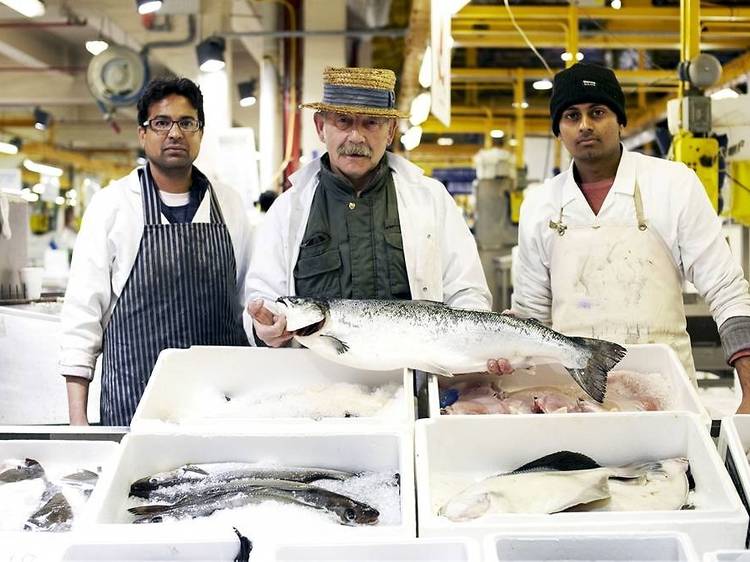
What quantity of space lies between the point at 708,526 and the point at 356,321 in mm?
1000

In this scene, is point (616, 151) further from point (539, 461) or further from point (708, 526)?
point (708, 526)

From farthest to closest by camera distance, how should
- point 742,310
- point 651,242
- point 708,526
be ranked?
point 651,242 < point 742,310 < point 708,526

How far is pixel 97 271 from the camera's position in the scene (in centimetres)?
283

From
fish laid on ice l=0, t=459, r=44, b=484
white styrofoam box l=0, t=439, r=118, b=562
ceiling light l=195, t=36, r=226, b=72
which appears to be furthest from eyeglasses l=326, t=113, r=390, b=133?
ceiling light l=195, t=36, r=226, b=72

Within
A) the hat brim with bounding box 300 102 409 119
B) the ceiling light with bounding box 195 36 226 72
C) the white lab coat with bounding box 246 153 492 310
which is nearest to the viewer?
the hat brim with bounding box 300 102 409 119

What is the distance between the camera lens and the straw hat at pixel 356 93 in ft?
8.38

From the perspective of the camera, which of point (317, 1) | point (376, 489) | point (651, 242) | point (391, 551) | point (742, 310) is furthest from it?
point (317, 1)

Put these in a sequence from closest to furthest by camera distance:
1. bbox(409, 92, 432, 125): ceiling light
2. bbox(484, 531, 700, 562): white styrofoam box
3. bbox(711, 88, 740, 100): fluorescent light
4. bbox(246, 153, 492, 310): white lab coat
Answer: bbox(484, 531, 700, 562): white styrofoam box < bbox(246, 153, 492, 310): white lab coat < bbox(711, 88, 740, 100): fluorescent light < bbox(409, 92, 432, 125): ceiling light

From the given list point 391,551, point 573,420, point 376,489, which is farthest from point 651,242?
point 391,551

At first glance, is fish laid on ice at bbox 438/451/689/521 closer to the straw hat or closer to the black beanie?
the straw hat

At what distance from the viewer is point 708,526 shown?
4.67 feet

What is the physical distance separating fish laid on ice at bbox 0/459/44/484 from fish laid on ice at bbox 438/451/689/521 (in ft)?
3.13

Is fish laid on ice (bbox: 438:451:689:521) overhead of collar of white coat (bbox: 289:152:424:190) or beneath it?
beneath

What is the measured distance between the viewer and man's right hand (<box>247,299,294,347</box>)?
217cm
